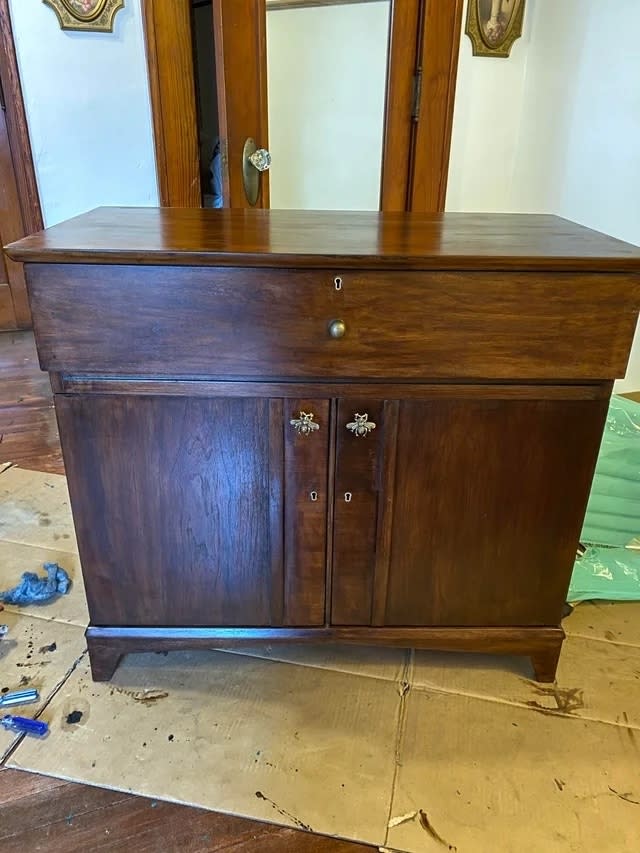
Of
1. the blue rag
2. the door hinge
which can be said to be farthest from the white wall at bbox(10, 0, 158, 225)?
the blue rag

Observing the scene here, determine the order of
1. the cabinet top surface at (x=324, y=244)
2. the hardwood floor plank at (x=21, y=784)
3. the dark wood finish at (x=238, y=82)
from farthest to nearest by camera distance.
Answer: the dark wood finish at (x=238, y=82) < the hardwood floor plank at (x=21, y=784) < the cabinet top surface at (x=324, y=244)

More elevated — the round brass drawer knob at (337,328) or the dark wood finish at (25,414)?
the round brass drawer knob at (337,328)

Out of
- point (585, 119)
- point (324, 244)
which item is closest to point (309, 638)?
point (324, 244)

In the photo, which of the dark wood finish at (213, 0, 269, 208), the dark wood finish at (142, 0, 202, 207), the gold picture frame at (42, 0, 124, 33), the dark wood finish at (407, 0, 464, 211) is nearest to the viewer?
the dark wood finish at (213, 0, 269, 208)

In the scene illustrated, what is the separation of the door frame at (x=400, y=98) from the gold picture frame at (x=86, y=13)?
0.73ft

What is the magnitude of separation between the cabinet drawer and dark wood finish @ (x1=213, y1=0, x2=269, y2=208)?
91 centimetres

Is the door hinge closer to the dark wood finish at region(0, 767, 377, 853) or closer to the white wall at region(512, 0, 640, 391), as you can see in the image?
the white wall at region(512, 0, 640, 391)

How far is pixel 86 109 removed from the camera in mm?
2594

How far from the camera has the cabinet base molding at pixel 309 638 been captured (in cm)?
122

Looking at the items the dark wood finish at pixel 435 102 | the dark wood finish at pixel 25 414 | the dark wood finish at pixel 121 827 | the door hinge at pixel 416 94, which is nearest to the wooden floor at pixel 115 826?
the dark wood finish at pixel 121 827

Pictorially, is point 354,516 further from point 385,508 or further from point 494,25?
point 494,25

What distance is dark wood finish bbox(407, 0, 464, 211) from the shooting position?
6.23ft

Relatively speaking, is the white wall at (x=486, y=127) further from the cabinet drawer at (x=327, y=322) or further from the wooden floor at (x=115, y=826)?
the wooden floor at (x=115, y=826)

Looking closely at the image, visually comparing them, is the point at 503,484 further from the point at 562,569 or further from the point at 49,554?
the point at 49,554
